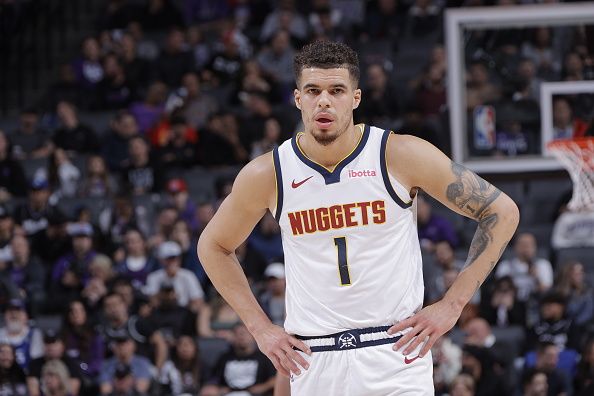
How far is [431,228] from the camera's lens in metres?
13.9

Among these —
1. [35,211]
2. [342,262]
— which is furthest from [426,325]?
[35,211]

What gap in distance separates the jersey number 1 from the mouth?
545 mm

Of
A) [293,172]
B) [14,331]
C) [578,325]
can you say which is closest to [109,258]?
[14,331]

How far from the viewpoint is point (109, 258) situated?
557 inches

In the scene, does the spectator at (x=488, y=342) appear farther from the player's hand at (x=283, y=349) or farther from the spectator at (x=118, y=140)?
the player's hand at (x=283, y=349)

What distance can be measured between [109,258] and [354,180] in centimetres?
886

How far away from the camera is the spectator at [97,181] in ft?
50.3

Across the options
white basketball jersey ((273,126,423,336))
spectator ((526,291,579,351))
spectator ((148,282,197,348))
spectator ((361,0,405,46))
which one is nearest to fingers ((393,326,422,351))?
white basketball jersey ((273,126,423,336))

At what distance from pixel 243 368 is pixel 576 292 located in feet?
12.0

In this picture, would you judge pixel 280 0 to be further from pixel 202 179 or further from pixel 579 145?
pixel 579 145

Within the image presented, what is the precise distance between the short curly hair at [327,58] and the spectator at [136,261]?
8496 millimetres

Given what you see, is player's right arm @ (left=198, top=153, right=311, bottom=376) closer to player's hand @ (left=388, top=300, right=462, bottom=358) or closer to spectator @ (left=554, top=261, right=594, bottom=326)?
player's hand @ (left=388, top=300, right=462, bottom=358)

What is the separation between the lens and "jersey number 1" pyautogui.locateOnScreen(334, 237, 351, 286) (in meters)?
5.62

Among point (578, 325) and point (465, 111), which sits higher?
point (465, 111)
